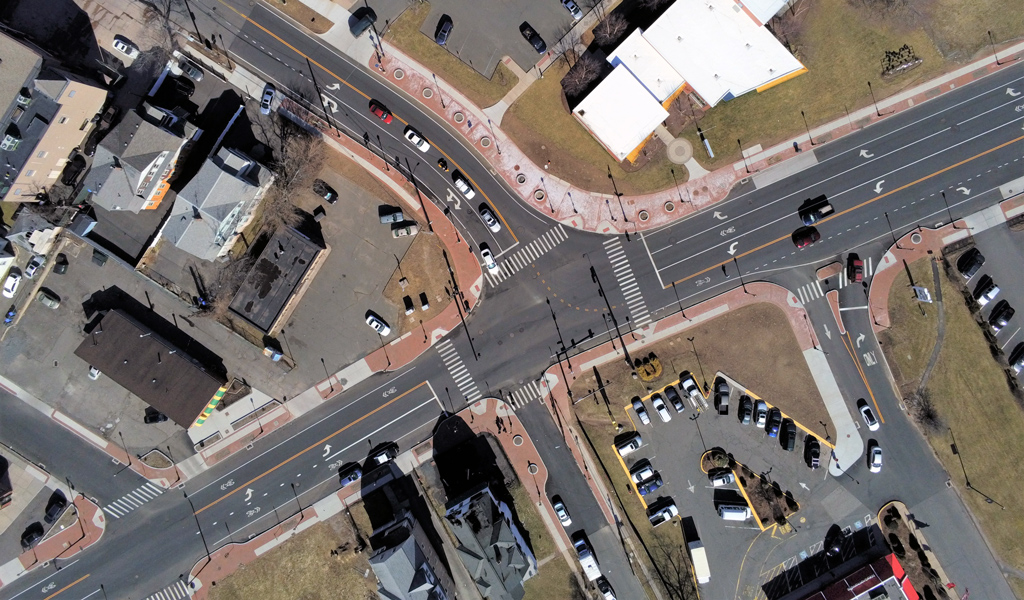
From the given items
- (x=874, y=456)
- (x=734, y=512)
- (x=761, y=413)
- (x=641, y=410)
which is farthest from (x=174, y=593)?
(x=874, y=456)

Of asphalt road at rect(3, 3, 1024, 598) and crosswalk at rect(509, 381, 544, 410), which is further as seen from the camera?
crosswalk at rect(509, 381, 544, 410)

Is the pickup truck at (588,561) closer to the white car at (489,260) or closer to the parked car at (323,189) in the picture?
the white car at (489,260)

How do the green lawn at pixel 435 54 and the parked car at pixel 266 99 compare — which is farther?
the green lawn at pixel 435 54

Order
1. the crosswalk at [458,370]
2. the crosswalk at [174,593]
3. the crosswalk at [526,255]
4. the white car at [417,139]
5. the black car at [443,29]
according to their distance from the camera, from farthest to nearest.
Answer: the crosswalk at [174,593] → the crosswalk at [458,370] → the crosswalk at [526,255] → the white car at [417,139] → the black car at [443,29]

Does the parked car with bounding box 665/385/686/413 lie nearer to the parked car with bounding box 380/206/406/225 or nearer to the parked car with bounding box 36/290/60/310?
the parked car with bounding box 380/206/406/225

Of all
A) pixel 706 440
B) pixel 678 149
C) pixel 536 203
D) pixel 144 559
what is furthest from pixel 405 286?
pixel 144 559

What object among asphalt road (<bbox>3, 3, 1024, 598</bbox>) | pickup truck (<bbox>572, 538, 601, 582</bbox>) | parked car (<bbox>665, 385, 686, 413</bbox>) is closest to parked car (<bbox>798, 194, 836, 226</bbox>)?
asphalt road (<bbox>3, 3, 1024, 598</bbox>)

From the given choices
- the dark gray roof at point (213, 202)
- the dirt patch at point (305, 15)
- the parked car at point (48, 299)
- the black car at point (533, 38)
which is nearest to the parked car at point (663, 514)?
the black car at point (533, 38)
